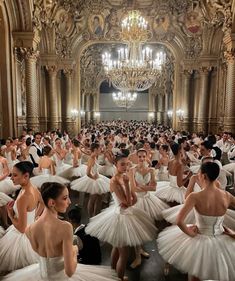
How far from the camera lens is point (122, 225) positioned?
387 centimetres

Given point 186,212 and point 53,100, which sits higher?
point 53,100

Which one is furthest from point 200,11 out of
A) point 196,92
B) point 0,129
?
point 0,129

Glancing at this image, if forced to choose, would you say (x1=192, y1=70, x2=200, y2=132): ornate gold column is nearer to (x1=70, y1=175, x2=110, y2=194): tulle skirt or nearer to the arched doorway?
(x1=70, y1=175, x2=110, y2=194): tulle skirt

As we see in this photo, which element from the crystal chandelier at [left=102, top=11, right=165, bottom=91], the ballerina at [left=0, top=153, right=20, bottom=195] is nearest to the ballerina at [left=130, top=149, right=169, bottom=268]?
the ballerina at [left=0, top=153, right=20, bottom=195]

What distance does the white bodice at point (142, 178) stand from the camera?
5.46m

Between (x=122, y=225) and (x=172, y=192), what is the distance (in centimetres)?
199

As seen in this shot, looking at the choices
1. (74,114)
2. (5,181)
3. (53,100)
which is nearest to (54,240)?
(5,181)

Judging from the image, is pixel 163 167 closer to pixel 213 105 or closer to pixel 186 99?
pixel 213 105

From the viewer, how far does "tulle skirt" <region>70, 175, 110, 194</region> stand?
6289 millimetres

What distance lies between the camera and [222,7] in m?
12.9

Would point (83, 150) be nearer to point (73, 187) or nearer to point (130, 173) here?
point (73, 187)

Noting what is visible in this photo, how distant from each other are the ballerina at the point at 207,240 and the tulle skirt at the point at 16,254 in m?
1.54

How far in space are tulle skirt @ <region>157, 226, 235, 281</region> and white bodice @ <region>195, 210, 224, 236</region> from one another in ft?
0.14

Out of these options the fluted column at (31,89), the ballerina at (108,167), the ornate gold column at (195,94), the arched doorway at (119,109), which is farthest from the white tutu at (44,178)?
the arched doorway at (119,109)
